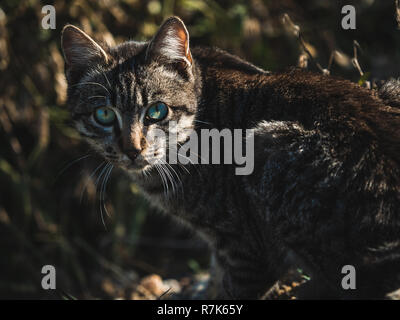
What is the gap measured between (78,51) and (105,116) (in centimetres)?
39

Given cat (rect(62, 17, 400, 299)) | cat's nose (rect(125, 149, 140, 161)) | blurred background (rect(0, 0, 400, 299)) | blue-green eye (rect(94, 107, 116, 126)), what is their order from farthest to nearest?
blurred background (rect(0, 0, 400, 299))
blue-green eye (rect(94, 107, 116, 126))
cat's nose (rect(125, 149, 140, 161))
cat (rect(62, 17, 400, 299))

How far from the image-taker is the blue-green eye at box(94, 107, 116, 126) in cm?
229

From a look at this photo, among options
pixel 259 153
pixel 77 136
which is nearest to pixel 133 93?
pixel 259 153

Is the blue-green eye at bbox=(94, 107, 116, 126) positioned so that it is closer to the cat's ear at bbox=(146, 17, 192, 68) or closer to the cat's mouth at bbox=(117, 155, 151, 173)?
the cat's mouth at bbox=(117, 155, 151, 173)

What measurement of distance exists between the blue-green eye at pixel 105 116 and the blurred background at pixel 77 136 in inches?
55.4

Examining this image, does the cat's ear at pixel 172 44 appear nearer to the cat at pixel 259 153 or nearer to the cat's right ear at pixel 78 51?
the cat at pixel 259 153

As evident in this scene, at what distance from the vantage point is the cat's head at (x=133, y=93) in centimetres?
224

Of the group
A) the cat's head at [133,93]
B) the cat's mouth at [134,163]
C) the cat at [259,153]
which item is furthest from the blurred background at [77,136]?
the cat's mouth at [134,163]

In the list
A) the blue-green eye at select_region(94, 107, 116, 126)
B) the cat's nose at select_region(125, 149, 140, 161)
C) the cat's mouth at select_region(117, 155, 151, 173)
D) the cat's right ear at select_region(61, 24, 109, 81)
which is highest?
the cat's right ear at select_region(61, 24, 109, 81)

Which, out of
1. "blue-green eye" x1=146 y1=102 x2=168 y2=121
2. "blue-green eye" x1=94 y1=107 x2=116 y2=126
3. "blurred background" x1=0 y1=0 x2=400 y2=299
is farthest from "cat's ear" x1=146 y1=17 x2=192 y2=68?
"blurred background" x1=0 y1=0 x2=400 y2=299

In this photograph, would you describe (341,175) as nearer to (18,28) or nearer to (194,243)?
(194,243)

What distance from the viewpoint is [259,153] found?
2201mm

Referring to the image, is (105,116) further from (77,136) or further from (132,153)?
(77,136)

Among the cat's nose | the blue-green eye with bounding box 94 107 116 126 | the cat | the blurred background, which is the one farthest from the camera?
the blurred background
